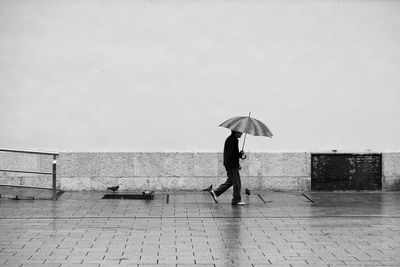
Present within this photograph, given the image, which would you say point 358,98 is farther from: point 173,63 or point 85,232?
point 85,232

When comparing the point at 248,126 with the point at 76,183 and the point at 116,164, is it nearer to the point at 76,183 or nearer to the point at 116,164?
the point at 116,164

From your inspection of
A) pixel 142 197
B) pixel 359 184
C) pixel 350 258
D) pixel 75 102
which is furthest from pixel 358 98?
pixel 350 258

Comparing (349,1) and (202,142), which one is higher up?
(349,1)

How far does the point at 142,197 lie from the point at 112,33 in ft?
11.8

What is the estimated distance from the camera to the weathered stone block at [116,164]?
589 inches

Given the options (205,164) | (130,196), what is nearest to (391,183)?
(205,164)

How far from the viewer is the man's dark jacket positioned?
1334cm

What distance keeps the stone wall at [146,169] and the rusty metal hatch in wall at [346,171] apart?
1.28 ft

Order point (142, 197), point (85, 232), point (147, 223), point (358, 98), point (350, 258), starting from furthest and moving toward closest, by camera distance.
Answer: point (358, 98) < point (142, 197) < point (147, 223) < point (85, 232) < point (350, 258)

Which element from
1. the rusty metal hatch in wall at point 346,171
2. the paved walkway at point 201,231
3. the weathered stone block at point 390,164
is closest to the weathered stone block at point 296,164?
the rusty metal hatch in wall at point 346,171

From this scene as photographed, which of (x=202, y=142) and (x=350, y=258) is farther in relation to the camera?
(x=202, y=142)

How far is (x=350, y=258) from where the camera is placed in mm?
8562

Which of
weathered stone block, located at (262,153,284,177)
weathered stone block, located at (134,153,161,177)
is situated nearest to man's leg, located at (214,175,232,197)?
weathered stone block, located at (262,153,284,177)

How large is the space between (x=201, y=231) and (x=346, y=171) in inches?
228
